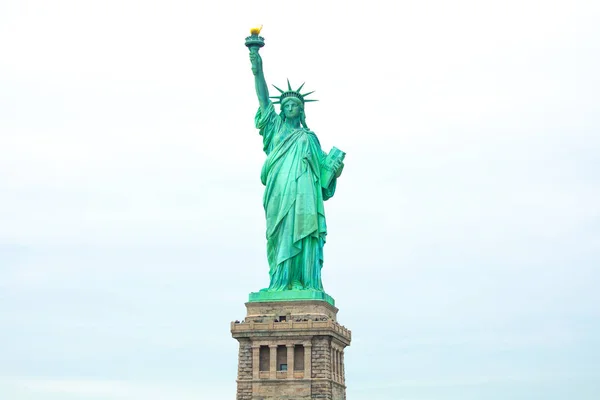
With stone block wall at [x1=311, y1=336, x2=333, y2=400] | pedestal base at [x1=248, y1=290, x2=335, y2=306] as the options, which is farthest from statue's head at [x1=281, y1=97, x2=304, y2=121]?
stone block wall at [x1=311, y1=336, x2=333, y2=400]

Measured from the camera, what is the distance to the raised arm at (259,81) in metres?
50.5

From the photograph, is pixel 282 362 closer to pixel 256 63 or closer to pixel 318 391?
pixel 318 391

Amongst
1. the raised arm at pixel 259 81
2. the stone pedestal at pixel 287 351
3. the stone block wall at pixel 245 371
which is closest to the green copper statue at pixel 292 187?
the raised arm at pixel 259 81

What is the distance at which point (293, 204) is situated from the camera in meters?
49.5

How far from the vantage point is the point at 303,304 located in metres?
48.4

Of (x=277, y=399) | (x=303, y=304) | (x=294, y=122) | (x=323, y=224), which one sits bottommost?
(x=277, y=399)

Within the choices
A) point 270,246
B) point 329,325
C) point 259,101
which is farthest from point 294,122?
point 329,325

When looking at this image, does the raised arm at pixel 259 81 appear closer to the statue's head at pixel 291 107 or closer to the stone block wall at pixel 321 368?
the statue's head at pixel 291 107

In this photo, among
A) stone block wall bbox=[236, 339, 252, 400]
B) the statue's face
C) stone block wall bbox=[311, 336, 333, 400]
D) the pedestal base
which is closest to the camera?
stone block wall bbox=[311, 336, 333, 400]

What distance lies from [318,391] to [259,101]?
10.9 metres

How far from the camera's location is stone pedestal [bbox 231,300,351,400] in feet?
157

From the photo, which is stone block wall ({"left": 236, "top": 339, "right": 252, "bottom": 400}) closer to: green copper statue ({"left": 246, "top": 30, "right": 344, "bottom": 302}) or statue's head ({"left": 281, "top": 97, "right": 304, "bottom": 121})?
green copper statue ({"left": 246, "top": 30, "right": 344, "bottom": 302})

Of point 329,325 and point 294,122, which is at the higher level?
point 294,122

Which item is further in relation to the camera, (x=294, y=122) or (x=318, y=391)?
(x=294, y=122)
